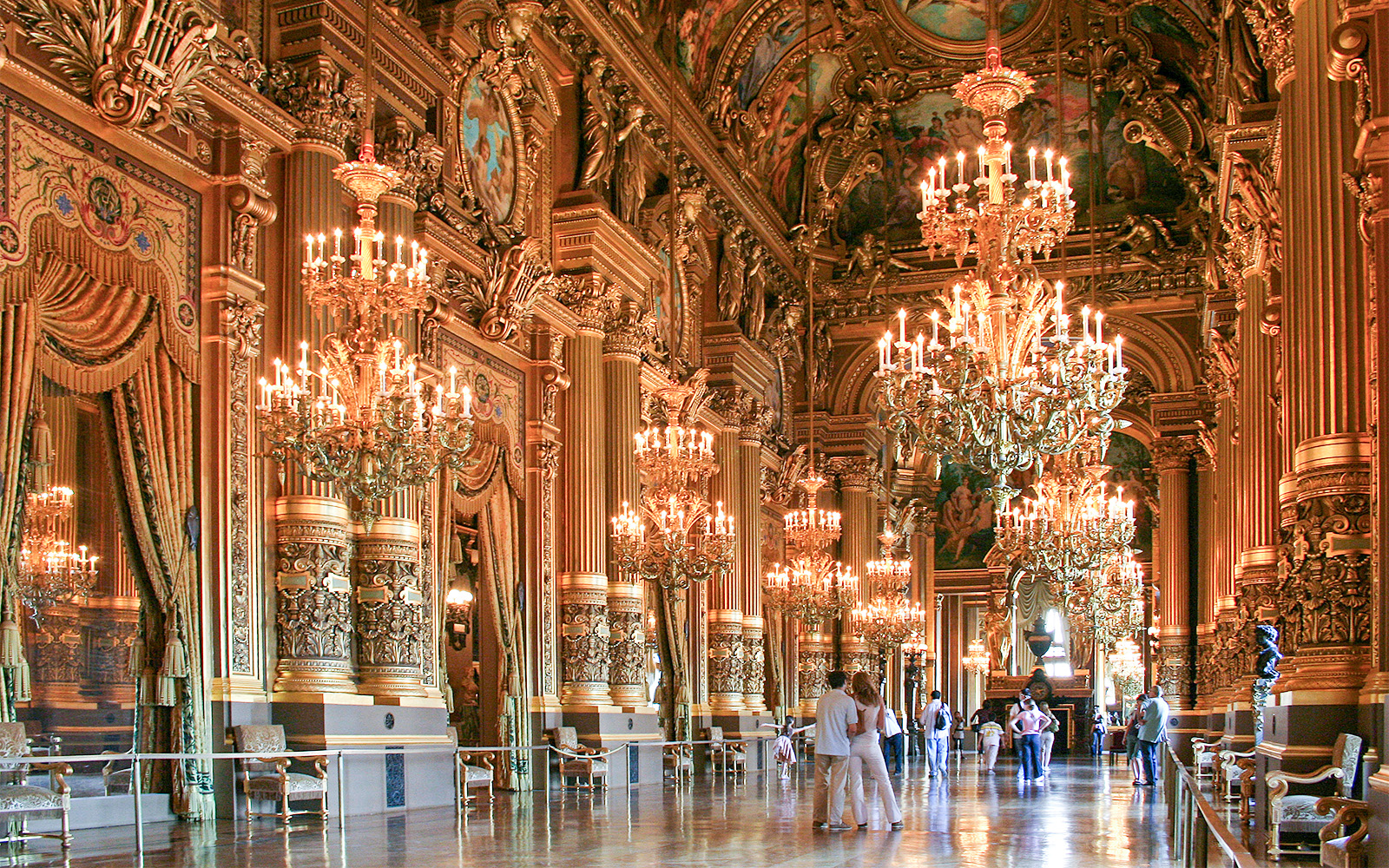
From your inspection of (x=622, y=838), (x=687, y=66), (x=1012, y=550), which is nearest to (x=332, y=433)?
(x=622, y=838)

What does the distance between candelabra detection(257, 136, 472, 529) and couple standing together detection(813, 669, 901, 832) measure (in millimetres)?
4090

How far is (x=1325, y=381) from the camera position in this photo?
9.55m

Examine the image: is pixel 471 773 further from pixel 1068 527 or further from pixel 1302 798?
pixel 1302 798

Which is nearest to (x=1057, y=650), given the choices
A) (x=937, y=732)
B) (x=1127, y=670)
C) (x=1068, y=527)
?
(x=1127, y=670)

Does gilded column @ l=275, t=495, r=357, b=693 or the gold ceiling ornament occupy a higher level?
the gold ceiling ornament

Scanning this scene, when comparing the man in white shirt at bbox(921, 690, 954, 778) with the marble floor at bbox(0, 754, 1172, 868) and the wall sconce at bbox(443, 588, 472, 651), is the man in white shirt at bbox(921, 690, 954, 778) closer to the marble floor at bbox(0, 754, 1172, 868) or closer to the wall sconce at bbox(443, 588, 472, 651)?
the marble floor at bbox(0, 754, 1172, 868)

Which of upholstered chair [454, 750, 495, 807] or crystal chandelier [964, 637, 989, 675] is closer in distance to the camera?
upholstered chair [454, 750, 495, 807]

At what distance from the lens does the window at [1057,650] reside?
46281 millimetres

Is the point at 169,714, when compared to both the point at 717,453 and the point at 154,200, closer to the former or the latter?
the point at 154,200

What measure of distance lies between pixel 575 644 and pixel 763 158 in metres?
13.2

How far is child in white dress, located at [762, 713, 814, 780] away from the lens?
1011 inches

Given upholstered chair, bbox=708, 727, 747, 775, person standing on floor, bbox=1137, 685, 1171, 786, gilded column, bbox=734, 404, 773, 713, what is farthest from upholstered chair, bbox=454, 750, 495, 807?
gilded column, bbox=734, 404, 773, 713

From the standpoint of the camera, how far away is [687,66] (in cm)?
2384

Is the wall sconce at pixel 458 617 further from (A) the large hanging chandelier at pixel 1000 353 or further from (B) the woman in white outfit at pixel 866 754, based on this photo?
(A) the large hanging chandelier at pixel 1000 353
